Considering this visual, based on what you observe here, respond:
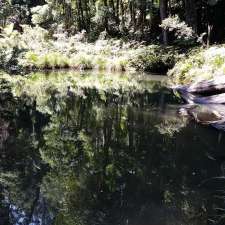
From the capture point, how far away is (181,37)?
29.9 m

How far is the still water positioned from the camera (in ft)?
→ 20.1

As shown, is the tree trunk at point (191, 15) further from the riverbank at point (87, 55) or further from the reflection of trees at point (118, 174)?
the reflection of trees at point (118, 174)

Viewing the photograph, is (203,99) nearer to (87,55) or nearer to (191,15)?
(191,15)

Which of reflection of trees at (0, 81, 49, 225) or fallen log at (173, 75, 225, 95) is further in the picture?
fallen log at (173, 75, 225, 95)

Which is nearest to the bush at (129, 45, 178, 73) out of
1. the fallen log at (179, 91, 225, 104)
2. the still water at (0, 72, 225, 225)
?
the fallen log at (179, 91, 225, 104)

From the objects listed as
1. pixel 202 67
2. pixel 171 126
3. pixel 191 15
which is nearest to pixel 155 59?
pixel 191 15

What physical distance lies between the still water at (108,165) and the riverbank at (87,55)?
31.6 ft

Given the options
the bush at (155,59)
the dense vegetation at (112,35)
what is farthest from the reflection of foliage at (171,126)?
the bush at (155,59)

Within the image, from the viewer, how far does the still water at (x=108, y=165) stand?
6137 millimetres

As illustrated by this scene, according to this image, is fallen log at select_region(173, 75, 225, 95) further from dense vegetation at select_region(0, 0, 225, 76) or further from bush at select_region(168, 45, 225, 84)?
dense vegetation at select_region(0, 0, 225, 76)

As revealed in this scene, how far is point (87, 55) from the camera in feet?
102

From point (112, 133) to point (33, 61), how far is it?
20.4 meters

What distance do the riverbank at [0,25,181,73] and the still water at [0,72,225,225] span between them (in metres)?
9.62

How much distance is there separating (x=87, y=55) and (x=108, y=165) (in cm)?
→ 2336
